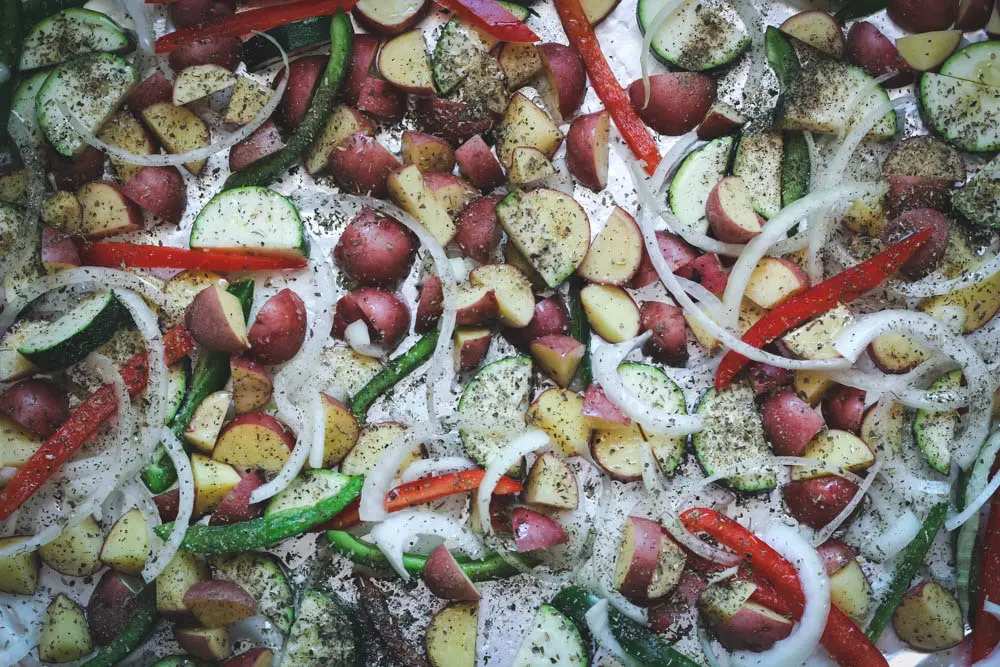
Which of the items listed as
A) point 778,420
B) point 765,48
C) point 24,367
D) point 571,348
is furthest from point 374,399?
point 765,48

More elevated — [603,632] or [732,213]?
[732,213]

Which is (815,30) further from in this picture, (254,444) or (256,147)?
(254,444)

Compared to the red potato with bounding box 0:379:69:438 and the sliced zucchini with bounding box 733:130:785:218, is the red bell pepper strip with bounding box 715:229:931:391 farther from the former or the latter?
the red potato with bounding box 0:379:69:438

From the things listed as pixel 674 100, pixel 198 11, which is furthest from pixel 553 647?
pixel 198 11

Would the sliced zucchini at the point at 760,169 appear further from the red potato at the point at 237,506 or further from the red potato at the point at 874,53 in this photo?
the red potato at the point at 237,506

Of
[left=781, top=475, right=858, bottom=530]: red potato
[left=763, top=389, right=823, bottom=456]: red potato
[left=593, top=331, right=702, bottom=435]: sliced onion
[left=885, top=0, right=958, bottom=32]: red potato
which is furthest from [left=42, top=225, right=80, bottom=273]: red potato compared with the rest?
[left=885, top=0, right=958, bottom=32]: red potato

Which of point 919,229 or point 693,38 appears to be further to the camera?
point 693,38
